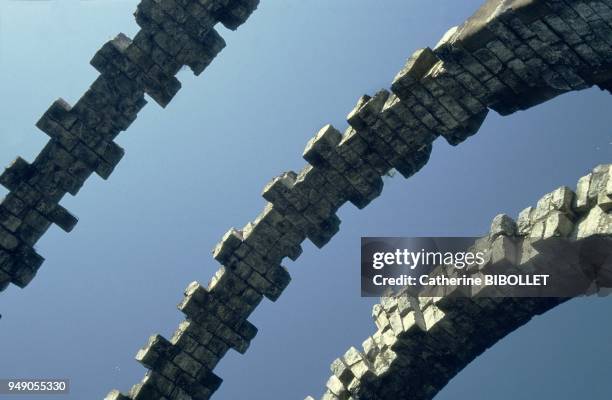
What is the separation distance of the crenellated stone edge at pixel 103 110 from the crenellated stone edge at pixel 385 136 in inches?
114

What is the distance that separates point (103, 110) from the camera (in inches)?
446

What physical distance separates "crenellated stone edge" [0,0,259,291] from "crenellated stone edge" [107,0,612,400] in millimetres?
2891

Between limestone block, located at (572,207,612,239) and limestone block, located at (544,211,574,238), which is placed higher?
limestone block, located at (544,211,574,238)

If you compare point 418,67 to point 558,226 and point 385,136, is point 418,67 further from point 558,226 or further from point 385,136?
point 558,226

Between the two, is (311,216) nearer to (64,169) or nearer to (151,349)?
(151,349)

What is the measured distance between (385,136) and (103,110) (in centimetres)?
552

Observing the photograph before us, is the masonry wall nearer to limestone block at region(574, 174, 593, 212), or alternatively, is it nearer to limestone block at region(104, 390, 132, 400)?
limestone block at region(104, 390, 132, 400)

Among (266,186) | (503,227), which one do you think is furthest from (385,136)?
(503,227)

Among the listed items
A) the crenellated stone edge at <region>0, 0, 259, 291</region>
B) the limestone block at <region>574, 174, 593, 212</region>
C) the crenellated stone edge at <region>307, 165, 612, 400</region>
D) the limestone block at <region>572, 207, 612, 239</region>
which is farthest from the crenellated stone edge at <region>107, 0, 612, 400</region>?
the crenellated stone edge at <region>0, 0, 259, 291</region>

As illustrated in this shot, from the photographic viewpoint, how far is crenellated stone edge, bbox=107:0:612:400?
337 inches

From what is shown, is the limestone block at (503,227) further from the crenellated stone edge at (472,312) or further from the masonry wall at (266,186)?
the masonry wall at (266,186)

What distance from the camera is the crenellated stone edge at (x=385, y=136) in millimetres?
8555

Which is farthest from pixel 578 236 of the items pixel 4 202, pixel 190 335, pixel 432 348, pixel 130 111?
pixel 4 202

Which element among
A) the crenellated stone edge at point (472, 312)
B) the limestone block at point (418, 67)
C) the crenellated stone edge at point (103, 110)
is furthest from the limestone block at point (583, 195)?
the crenellated stone edge at point (103, 110)
